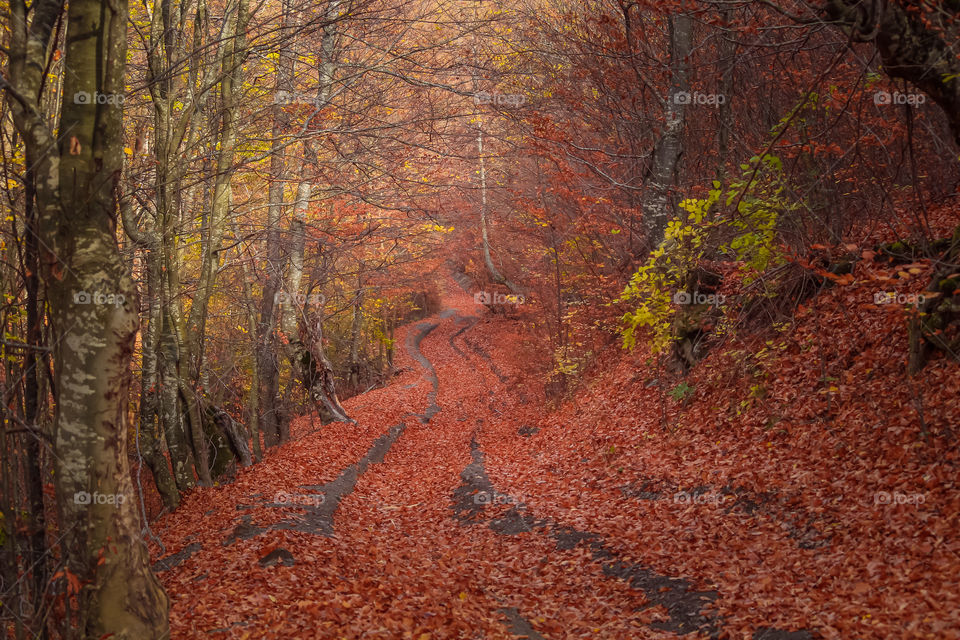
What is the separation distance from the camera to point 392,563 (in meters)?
7.34

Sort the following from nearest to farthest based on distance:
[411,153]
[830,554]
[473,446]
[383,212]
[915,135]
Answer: [830,554] < [915,135] < [411,153] < [473,446] < [383,212]

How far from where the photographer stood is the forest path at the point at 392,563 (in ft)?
18.7

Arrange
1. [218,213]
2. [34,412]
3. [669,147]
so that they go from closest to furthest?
1. [34,412]
2. [218,213]
3. [669,147]

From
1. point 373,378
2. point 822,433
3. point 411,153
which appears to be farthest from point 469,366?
point 822,433

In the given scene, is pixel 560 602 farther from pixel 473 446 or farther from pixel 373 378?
pixel 373 378

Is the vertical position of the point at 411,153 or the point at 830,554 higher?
the point at 411,153

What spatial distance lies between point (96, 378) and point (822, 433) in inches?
298

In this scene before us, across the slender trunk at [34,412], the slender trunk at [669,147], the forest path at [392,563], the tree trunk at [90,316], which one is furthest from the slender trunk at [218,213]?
the slender trunk at [669,147]

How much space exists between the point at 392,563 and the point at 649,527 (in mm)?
3117

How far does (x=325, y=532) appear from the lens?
843 cm

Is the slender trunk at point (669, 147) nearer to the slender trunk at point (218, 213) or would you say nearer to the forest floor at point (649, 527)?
the forest floor at point (649, 527)

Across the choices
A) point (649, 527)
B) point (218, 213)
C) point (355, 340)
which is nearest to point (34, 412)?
point (218, 213)

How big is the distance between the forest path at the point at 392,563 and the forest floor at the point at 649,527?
0.10ft

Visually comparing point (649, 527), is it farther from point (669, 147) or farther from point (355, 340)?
point (355, 340)
